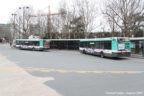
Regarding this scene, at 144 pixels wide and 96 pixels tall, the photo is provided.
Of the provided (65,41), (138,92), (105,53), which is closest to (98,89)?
(138,92)

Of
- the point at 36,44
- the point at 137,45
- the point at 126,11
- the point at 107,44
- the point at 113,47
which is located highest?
the point at 126,11

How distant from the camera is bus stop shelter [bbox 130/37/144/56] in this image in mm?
19156

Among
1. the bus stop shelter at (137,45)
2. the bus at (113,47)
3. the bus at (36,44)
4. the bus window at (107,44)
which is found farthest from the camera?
the bus at (36,44)

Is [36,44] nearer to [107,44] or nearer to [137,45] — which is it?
[107,44]

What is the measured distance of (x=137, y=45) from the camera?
65.3 feet

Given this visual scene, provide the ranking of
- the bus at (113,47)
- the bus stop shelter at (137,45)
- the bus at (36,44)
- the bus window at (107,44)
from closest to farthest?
the bus at (113,47) → the bus window at (107,44) → the bus stop shelter at (137,45) → the bus at (36,44)

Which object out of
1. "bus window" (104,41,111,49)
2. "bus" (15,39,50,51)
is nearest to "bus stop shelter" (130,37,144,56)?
"bus window" (104,41,111,49)

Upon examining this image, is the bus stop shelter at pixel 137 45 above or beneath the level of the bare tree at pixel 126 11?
beneath

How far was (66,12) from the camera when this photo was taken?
123 ft

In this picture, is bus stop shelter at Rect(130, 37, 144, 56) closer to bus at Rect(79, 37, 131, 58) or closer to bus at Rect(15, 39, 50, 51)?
bus at Rect(79, 37, 131, 58)

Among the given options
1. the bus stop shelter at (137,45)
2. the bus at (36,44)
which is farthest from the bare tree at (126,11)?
the bus at (36,44)

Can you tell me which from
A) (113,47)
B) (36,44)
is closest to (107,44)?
(113,47)

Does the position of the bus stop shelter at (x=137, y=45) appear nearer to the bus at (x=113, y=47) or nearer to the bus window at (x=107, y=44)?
the bus at (x=113, y=47)

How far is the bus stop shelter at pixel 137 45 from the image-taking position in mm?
19156
